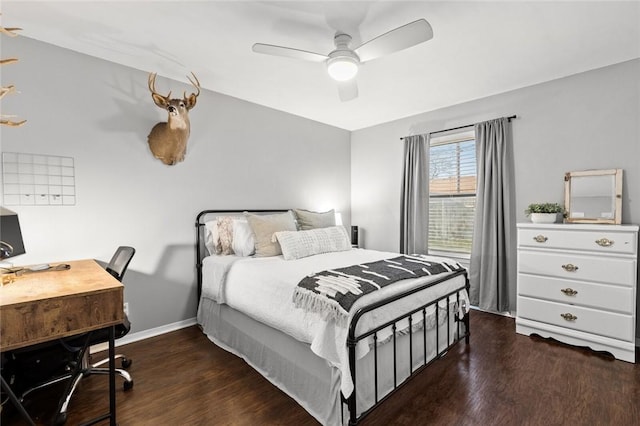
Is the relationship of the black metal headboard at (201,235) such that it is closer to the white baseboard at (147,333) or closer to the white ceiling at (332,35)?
the white baseboard at (147,333)

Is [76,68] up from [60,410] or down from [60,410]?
up

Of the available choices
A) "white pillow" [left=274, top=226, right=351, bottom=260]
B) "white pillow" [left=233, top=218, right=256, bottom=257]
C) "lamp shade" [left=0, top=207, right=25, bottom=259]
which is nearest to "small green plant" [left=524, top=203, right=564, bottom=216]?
"white pillow" [left=274, top=226, right=351, bottom=260]

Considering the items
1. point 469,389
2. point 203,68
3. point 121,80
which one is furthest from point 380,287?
point 121,80

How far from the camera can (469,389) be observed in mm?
2098

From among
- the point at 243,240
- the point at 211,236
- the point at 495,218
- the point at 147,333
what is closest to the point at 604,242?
the point at 495,218

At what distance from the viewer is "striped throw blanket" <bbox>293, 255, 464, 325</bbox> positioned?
1.73 m

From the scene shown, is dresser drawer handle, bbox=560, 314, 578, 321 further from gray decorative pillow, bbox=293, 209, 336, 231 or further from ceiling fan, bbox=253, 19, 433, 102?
ceiling fan, bbox=253, 19, 433, 102

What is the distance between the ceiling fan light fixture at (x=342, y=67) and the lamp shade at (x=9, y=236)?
2411 mm

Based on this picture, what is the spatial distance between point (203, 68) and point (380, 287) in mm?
2525

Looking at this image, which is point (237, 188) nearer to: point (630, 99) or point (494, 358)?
point (494, 358)

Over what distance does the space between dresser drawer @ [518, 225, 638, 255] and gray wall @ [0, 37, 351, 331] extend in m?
2.90

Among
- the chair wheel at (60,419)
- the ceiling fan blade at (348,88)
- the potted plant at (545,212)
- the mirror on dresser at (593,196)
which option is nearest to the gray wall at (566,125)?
the mirror on dresser at (593,196)

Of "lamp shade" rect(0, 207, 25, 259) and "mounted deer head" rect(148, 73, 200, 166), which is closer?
"lamp shade" rect(0, 207, 25, 259)

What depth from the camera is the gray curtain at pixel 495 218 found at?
3434 mm
